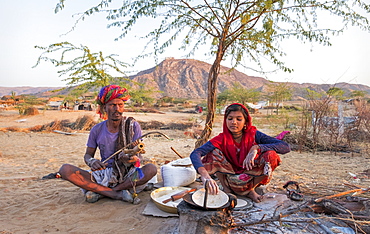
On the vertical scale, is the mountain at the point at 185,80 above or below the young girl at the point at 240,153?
above

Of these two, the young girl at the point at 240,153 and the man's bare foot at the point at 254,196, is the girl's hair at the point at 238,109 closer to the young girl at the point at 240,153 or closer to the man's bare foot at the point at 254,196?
the young girl at the point at 240,153

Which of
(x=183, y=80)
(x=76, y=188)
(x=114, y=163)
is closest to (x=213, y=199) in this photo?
(x=114, y=163)

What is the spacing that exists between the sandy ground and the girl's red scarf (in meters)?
0.56

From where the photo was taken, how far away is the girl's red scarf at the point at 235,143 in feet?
9.70

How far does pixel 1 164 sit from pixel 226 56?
4643 mm

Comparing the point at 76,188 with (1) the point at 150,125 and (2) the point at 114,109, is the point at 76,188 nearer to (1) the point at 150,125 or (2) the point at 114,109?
(2) the point at 114,109

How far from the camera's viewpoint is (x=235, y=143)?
3023 millimetres

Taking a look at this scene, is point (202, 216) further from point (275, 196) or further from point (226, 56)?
point (226, 56)

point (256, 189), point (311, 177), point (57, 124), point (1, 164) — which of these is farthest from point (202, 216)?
point (57, 124)

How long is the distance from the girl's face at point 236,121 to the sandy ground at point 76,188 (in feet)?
2.10

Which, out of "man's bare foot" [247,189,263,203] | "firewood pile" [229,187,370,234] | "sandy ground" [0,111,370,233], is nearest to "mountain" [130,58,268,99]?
"sandy ground" [0,111,370,233]

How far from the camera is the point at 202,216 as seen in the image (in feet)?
6.24

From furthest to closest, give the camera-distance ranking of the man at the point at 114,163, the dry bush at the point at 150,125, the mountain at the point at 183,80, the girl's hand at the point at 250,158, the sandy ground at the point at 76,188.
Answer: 1. the mountain at the point at 183,80
2. the dry bush at the point at 150,125
3. the man at the point at 114,163
4. the girl's hand at the point at 250,158
5. the sandy ground at the point at 76,188

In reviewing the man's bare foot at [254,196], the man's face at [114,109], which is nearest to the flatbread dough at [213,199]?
the man's bare foot at [254,196]
